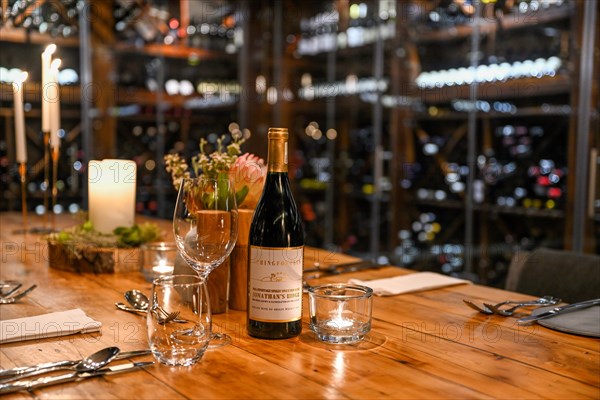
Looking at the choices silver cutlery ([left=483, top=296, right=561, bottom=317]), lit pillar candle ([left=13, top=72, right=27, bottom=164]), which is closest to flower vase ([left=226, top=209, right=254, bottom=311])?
silver cutlery ([left=483, top=296, right=561, bottom=317])

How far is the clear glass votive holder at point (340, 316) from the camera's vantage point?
1075mm

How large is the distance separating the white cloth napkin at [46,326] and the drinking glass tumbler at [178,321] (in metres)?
0.22

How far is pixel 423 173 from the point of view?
4.44 m

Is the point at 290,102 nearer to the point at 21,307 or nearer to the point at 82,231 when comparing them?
the point at 82,231

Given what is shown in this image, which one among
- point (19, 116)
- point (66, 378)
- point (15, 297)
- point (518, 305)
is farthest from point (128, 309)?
point (19, 116)

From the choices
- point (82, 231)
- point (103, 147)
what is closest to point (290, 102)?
point (103, 147)

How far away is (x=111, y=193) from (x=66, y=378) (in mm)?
970

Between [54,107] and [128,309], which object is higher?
[54,107]

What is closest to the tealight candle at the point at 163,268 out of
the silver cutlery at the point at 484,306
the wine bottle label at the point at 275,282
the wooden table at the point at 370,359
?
the wooden table at the point at 370,359

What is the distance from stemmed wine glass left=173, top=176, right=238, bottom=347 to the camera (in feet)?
3.71

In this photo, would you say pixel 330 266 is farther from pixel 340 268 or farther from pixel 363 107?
pixel 363 107

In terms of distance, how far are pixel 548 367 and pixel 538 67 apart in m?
2.96

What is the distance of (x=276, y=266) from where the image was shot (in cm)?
106

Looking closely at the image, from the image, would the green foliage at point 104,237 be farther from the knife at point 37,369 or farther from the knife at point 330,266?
the knife at point 37,369
